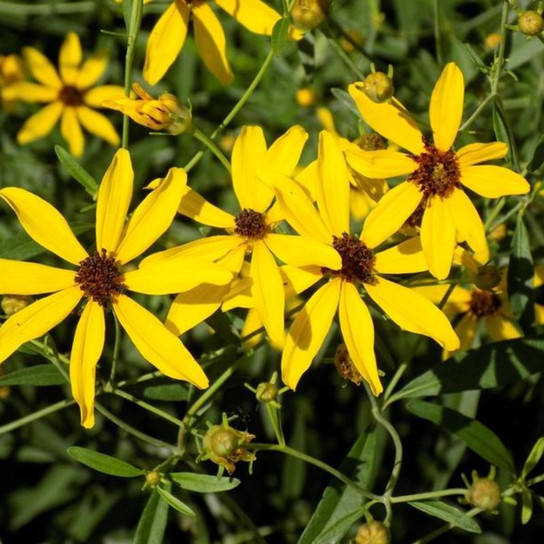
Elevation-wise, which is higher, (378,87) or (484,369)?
(378,87)

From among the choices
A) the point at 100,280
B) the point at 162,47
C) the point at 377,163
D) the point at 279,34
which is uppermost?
the point at 162,47

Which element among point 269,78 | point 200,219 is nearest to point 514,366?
point 200,219

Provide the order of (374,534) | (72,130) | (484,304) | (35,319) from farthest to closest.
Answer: (72,130)
(484,304)
(35,319)
(374,534)

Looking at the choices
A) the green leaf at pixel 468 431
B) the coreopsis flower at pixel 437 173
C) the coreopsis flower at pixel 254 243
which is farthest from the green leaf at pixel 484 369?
the coreopsis flower at pixel 254 243

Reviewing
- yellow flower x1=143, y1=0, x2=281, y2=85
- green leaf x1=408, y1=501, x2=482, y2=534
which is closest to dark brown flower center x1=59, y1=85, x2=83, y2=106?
yellow flower x1=143, y1=0, x2=281, y2=85

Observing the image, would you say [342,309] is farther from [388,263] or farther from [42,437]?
[42,437]

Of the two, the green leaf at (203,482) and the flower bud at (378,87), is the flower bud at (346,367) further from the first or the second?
the flower bud at (378,87)

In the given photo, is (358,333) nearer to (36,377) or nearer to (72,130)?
(36,377)

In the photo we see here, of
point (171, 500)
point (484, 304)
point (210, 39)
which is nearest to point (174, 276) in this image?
point (171, 500)
